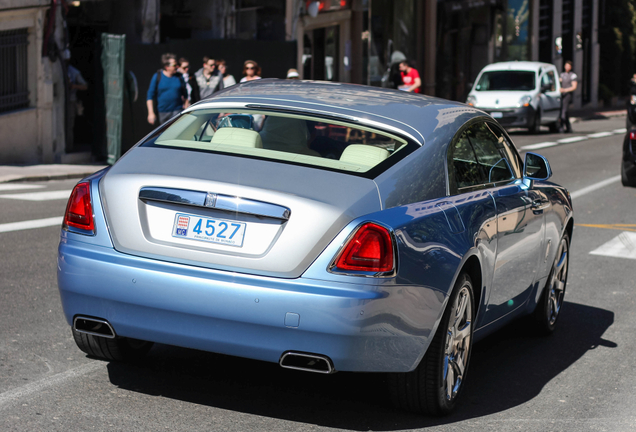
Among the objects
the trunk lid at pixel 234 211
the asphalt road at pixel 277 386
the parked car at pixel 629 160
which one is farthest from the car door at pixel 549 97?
the trunk lid at pixel 234 211

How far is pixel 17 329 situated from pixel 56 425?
1.80 metres

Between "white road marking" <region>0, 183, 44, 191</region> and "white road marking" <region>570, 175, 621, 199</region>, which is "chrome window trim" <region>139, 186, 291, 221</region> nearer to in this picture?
"white road marking" <region>0, 183, 44, 191</region>

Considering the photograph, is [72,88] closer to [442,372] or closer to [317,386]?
[317,386]

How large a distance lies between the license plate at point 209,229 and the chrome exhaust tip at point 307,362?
510 millimetres

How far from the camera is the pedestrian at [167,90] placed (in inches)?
633

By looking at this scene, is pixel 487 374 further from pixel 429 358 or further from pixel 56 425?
pixel 56 425

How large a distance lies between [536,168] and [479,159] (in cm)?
83

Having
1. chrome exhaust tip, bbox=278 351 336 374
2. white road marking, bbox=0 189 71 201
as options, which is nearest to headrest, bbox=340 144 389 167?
chrome exhaust tip, bbox=278 351 336 374

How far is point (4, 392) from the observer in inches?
184

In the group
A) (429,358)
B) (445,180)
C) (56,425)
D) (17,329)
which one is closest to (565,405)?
(429,358)

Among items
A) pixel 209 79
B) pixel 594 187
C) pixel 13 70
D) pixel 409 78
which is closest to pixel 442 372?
pixel 594 187

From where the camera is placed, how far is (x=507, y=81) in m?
27.9

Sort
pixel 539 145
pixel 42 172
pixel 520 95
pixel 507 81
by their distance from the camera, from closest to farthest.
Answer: pixel 42 172 < pixel 539 145 < pixel 520 95 < pixel 507 81

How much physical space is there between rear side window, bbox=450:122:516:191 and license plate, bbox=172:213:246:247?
1.26 meters
